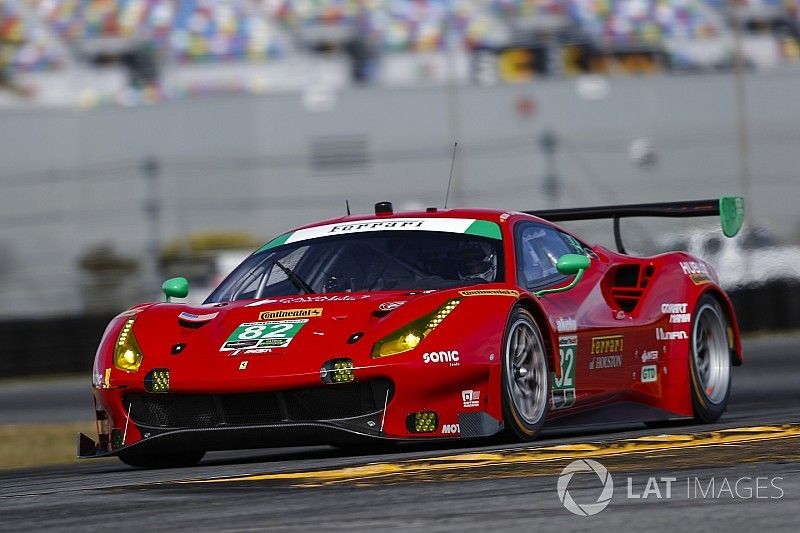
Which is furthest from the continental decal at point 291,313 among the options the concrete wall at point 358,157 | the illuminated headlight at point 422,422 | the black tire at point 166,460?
the concrete wall at point 358,157

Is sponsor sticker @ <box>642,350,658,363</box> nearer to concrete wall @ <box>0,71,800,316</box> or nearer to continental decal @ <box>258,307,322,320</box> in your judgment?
continental decal @ <box>258,307,322,320</box>

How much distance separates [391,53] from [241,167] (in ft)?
19.8

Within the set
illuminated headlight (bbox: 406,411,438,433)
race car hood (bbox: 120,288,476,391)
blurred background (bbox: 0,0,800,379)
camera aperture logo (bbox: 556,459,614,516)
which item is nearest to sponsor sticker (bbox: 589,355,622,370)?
race car hood (bbox: 120,288,476,391)

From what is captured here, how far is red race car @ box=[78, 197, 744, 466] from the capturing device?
5.34 m

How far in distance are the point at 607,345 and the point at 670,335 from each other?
1.86 feet

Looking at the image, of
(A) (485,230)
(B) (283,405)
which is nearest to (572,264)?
(A) (485,230)

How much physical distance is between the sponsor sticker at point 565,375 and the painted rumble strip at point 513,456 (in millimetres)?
403

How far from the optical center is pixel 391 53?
29.3m

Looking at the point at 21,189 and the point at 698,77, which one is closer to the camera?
the point at 21,189

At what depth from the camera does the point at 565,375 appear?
6.13 meters

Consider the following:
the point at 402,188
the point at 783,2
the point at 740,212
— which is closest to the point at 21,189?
the point at 402,188

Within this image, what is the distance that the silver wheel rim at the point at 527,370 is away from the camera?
5629mm

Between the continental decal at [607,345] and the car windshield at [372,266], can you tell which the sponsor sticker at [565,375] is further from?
the car windshield at [372,266]

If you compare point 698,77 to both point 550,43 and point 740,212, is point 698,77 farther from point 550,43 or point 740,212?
point 740,212
